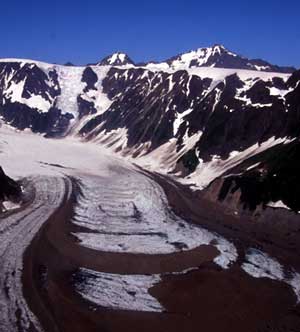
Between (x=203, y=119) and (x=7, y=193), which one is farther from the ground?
(x=203, y=119)

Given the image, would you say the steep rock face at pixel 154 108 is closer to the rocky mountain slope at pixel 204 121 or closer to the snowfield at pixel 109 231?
the rocky mountain slope at pixel 204 121

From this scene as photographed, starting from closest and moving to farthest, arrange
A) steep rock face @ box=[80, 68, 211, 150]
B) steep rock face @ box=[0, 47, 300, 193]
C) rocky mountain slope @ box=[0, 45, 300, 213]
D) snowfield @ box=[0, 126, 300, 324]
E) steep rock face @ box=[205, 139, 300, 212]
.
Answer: snowfield @ box=[0, 126, 300, 324] → steep rock face @ box=[205, 139, 300, 212] → rocky mountain slope @ box=[0, 45, 300, 213] → steep rock face @ box=[0, 47, 300, 193] → steep rock face @ box=[80, 68, 211, 150]

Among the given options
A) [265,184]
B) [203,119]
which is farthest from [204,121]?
[265,184]

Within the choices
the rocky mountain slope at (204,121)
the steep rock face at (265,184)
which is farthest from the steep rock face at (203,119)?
the steep rock face at (265,184)

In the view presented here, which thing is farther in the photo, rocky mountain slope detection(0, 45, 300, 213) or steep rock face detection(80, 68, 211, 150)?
steep rock face detection(80, 68, 211, 150)

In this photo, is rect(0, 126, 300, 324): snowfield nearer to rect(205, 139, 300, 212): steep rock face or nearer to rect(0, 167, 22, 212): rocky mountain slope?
rect(0, 167, 22, 212): rocky mountain slope

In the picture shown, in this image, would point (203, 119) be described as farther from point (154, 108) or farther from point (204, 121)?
point (154, 108)

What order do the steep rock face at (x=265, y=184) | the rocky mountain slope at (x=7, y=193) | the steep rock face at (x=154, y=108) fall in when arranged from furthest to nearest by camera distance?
the steep rock face at (x=154, y=108) → the rocky mountain slope at (x=7, y=193) → the steep rock face at (x=265, y=184)

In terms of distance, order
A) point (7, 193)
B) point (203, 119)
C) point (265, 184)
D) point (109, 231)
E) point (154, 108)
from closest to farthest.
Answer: point (109, 231)
point (265, 184)
point (7, 193)
point (203, 119)
point (154, 108)

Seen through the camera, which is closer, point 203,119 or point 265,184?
point 265,184

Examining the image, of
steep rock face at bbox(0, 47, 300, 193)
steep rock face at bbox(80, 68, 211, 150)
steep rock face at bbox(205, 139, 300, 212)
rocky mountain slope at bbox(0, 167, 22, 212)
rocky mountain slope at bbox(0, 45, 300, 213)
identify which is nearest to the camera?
steep rock face at bbox(205, 139, 300, 212)

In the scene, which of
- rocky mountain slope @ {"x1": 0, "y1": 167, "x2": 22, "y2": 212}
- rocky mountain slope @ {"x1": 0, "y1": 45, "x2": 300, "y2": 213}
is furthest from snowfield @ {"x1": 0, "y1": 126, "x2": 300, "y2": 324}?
rocky mountain slope @ {"x1": 0, "y1": 45, "x2": 300, "y2": 213}
